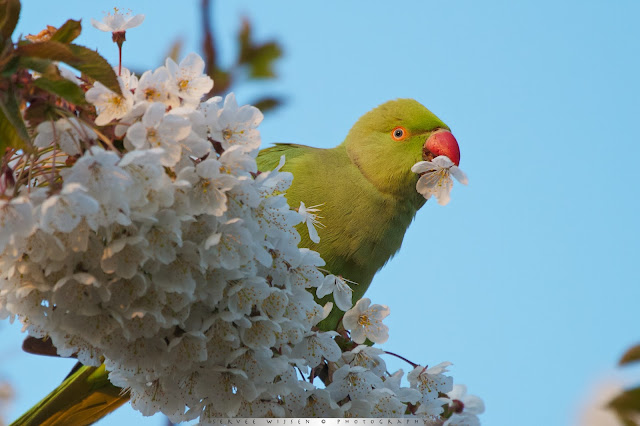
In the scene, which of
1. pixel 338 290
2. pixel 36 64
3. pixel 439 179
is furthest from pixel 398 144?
pixel 36 64

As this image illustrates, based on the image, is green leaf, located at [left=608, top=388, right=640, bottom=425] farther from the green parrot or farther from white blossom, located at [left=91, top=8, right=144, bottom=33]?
the green parrot

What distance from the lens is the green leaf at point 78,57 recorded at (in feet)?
4.62

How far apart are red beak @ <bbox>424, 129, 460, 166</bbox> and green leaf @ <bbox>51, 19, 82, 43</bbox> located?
92.5 inches

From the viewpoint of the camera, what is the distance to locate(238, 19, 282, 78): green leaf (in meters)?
2.50

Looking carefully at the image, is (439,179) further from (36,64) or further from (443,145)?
(36,64)

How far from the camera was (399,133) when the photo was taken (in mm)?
3756

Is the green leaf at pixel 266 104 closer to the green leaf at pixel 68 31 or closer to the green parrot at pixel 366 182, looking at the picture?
the green leaf at pixel 68 31

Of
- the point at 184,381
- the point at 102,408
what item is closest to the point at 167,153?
the point at 184,381

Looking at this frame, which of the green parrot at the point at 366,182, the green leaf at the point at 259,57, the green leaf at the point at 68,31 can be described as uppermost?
the green parrot at the point at 366,182

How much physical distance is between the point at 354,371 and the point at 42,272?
3.58ft

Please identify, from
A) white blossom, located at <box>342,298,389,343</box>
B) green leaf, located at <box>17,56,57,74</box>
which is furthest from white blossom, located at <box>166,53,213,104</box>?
white blossom, located at <box>342,298,389,343</box>

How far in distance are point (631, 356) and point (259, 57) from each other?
6.07 feet

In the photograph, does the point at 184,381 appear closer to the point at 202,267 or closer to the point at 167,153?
the point at 202,267

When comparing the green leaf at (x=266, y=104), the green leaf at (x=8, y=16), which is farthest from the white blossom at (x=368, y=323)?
the green leaf at (x=8, y=16)
